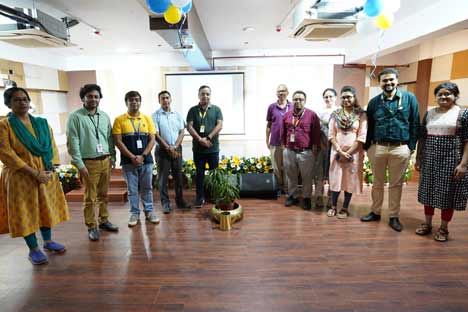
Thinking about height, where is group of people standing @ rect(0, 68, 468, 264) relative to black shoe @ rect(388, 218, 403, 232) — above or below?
above

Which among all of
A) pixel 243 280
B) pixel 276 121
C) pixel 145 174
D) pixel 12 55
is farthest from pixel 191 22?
pixel 12 55

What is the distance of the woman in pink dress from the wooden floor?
438 mm

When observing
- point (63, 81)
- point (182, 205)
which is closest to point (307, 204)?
point (182, 205)

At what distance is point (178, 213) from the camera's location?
330 cm

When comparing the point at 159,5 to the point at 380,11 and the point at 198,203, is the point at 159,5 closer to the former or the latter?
the point at 380,11

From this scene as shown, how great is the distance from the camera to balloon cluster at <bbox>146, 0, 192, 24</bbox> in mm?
2351

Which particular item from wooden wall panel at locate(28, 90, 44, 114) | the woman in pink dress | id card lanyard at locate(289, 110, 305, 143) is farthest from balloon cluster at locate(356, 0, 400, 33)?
wooden wall panel at locate(28, 90, 44, 114)

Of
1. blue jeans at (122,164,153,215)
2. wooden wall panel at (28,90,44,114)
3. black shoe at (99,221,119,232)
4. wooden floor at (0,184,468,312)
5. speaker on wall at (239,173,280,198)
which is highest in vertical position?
wooden wall panel at (28,90,44,114)

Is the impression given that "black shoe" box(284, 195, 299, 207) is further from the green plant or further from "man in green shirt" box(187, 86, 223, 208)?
"man in green shirt" box(187, 86, 223, 208)

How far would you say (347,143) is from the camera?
2.88m

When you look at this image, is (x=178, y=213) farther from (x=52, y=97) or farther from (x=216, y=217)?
(x=52, y=97)

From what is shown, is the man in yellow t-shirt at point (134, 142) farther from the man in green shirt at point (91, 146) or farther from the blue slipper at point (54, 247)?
the blue slipper at point (54, 247)

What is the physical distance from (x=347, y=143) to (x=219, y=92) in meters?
3.77

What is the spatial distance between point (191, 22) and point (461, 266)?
11.8 feet
